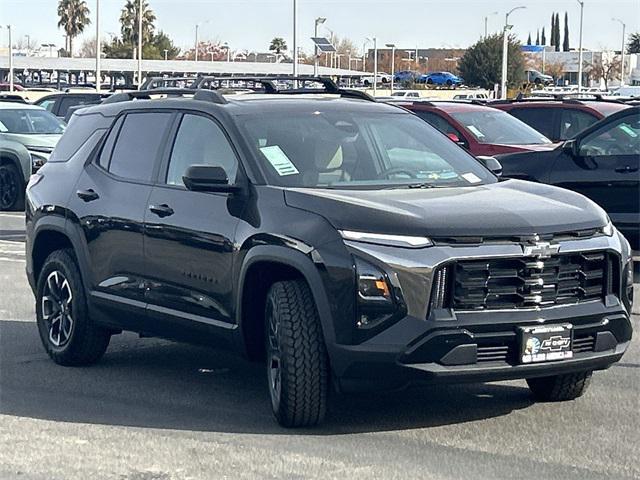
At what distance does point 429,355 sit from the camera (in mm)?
6012

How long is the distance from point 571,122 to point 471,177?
11719 millimetres

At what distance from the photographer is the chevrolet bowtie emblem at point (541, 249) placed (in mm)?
6172

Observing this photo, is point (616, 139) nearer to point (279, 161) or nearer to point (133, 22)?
point (279, 161)

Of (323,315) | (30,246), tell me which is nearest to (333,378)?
(323,315)

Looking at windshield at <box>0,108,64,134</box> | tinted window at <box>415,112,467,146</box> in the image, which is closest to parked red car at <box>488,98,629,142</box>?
tinted window at <box>415,112,467,146</box>

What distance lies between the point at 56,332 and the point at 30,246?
29.4 inches

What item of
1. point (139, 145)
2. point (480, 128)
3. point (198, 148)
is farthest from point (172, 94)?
point (480, 128)

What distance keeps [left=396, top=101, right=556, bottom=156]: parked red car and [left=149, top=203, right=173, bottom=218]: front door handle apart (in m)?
8.85

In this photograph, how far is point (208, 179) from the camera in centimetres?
687

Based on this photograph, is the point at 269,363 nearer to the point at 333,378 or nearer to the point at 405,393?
the point at 333,378

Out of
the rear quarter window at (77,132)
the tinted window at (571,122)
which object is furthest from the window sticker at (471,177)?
the tinted window at (571,122)

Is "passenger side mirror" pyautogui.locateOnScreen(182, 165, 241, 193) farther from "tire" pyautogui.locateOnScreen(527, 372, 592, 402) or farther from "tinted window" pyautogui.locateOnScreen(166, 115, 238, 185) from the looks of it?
"tire" pyautogui.locateOnScreen(527, 372, 592, 402)

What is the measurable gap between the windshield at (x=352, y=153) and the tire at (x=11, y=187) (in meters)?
12.8

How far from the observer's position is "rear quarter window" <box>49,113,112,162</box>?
859 centimetres
